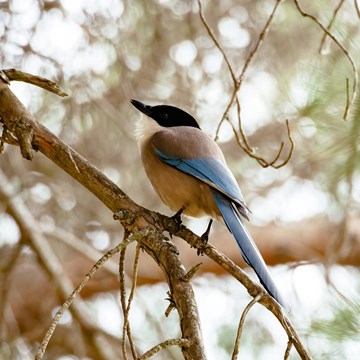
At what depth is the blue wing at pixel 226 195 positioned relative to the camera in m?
2.85

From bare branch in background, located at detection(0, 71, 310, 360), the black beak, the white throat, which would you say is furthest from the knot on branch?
the black beak

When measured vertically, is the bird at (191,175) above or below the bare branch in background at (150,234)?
above

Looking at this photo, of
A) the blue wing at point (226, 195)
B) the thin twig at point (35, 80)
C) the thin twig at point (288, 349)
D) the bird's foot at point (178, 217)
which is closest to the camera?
the thin twig at point (288, 349)

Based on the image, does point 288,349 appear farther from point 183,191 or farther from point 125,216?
point 183,191

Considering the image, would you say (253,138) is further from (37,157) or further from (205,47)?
(37,157)

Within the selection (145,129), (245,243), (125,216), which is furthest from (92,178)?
(145,129)

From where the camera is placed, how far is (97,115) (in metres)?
5.96

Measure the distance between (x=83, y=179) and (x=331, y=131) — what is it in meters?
1.61

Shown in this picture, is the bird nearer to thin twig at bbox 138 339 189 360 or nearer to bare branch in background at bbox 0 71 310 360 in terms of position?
bare branch in background at bbox 0 71 310 360

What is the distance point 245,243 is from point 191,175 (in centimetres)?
69

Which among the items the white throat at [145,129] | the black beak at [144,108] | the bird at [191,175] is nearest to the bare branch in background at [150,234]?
the bird at [191,175]

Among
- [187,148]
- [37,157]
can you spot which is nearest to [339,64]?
[187,148]

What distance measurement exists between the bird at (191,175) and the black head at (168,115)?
9cm

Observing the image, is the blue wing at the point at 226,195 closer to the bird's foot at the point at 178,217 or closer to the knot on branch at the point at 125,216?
the bird's foot at the point at 178,217
